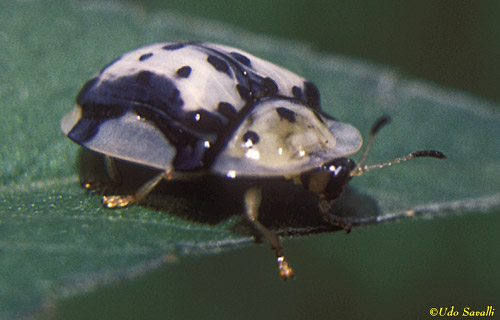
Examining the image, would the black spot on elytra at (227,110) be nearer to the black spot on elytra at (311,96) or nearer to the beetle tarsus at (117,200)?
the black spot on elytra at (311,96)

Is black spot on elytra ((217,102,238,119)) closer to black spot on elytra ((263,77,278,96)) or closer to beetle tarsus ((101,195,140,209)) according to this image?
black spot on elytra ((263,77,278,96))

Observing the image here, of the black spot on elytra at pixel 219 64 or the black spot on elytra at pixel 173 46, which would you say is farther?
the black spot on elytra at pixel 173 46

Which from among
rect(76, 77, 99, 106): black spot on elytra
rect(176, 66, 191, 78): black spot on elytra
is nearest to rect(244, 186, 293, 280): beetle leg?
rect(176, 66, 191, 78): black spot on elytra

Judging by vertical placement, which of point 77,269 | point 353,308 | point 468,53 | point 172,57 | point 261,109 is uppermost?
point 172,57

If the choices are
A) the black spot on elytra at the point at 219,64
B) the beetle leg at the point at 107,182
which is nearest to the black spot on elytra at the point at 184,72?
the black spot on elytra at the point at 219,64

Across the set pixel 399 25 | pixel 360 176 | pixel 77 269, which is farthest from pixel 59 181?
pixel 399 25

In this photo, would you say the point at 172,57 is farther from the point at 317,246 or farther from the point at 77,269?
the point at 317,246
